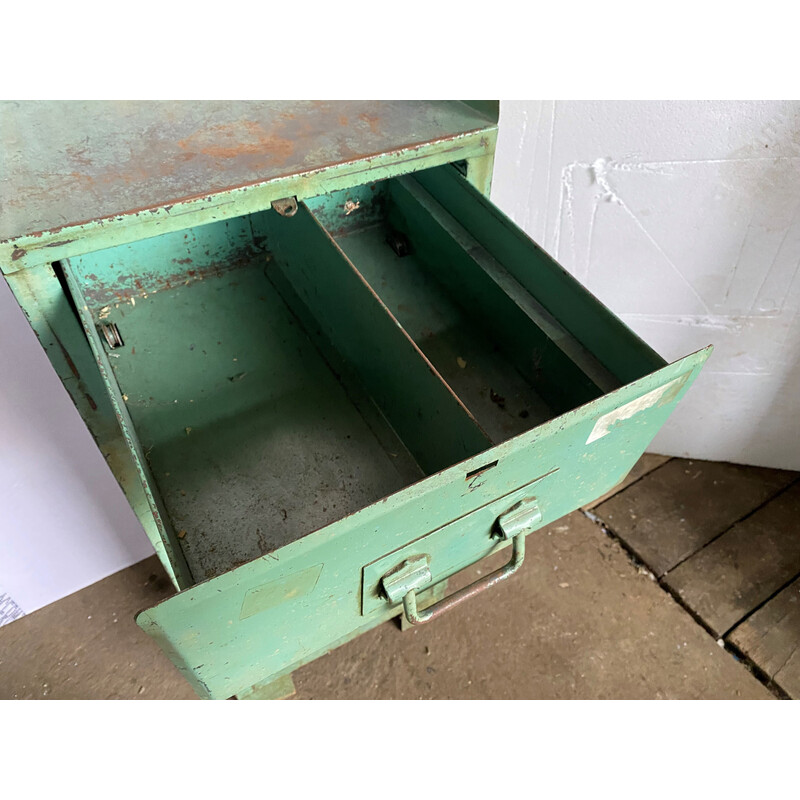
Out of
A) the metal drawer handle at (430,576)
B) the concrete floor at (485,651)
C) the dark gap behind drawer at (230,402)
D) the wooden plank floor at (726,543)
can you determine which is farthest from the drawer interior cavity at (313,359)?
the wooden plank floor at (726,543)

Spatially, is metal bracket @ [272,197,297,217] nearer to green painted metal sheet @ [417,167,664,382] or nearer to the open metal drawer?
the open metal drawer

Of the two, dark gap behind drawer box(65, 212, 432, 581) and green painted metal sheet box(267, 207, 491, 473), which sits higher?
green painted metal sheet box(267, 207, 491, 473)

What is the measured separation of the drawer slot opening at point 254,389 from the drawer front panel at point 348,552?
0.29ft

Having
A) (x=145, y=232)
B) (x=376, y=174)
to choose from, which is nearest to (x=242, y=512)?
(x=145, y=232)

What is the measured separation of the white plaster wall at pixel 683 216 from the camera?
1161mm

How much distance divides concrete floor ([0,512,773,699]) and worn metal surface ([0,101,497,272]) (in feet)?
3.44

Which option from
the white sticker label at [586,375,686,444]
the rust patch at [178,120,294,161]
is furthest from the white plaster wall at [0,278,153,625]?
the white sticker label at [586,375,686,444]

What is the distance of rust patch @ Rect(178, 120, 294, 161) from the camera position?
2.93ft

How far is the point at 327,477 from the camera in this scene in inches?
39.8

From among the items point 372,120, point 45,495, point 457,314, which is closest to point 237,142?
point 372,120

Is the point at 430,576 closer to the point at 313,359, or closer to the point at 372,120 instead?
the point at 313,359

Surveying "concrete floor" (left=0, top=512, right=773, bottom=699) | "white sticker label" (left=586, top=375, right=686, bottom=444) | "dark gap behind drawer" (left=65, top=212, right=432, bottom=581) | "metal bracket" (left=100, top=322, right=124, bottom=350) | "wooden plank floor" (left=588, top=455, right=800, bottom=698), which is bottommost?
"concrete floor" (left=0, top=512, right=773, bottom=699)

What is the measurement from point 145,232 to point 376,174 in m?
0.33

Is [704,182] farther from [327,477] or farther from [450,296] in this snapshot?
[327,477]
